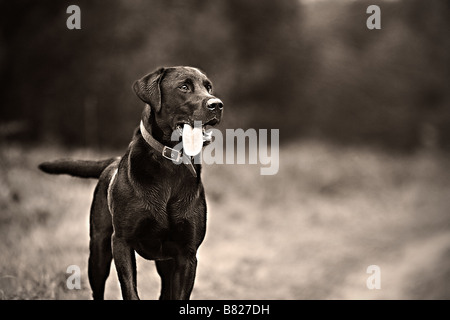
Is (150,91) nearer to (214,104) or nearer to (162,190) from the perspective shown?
(214,104)

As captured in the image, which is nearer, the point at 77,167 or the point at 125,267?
the point at 125,267

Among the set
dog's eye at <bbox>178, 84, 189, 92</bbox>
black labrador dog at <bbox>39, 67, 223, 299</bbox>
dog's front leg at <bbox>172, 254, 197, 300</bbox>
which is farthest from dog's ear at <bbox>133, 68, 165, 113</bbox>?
dog's front leg at <bbox>172, 254, 197, 300</bbox>

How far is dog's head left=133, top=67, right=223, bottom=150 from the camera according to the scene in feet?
8.81

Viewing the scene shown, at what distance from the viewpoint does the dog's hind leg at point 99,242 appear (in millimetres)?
3066

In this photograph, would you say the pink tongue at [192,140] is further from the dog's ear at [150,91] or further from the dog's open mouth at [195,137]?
the dog's ear at [150,91]

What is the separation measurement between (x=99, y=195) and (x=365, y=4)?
6.01 m

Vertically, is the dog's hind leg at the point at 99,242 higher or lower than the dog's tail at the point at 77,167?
lower

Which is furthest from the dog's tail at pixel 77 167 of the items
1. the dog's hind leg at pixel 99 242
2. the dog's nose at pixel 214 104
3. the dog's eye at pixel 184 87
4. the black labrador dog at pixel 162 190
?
the dog's nose at pixel 214 104

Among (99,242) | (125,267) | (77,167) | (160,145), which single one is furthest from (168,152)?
(77,167)

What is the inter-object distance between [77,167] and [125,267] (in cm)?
101

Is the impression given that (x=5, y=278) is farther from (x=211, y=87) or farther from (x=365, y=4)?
(x=365, y=4)

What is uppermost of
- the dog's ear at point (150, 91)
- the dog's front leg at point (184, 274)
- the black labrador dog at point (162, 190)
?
the dog's ear at point (150, 91)

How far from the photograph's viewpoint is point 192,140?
2.63 m

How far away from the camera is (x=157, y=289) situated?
5.14 metres
